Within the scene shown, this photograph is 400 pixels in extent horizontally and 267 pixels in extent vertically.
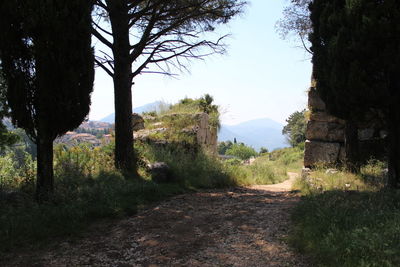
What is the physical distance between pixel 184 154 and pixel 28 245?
6.68 meters

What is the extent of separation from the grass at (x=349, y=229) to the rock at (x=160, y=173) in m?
3.81

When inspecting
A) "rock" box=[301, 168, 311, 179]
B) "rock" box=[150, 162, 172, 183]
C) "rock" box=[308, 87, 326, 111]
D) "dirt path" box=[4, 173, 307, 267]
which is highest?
"rock" box=[308, 87, 326, 111]

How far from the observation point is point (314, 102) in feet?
37.6

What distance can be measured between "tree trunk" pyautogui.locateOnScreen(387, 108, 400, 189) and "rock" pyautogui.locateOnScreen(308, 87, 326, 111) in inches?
204

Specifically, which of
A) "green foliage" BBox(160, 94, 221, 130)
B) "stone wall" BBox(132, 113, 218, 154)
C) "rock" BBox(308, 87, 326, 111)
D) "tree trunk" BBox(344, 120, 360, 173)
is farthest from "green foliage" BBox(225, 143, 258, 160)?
"tree trunk" BBox(344, 120, 360, 173)

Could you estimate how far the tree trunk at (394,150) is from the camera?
20.2ft

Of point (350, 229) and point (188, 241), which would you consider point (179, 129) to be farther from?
point (350, 229)

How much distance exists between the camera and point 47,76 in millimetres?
5531

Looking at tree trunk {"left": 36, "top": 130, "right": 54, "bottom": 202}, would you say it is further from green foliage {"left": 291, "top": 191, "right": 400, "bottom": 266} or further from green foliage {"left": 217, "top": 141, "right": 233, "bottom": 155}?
green foliage {"left": 217, "top": 141, "right": 233, "bottom": 155}

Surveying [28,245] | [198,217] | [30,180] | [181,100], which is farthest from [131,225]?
[181,100]

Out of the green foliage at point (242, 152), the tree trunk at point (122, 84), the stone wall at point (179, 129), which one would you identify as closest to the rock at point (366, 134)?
the stone wall at point (179, 129)

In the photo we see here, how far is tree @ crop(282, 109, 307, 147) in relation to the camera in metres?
38.5

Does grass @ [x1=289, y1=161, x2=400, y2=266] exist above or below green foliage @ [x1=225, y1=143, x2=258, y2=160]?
above

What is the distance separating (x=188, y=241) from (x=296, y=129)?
3790cm
